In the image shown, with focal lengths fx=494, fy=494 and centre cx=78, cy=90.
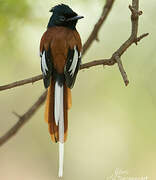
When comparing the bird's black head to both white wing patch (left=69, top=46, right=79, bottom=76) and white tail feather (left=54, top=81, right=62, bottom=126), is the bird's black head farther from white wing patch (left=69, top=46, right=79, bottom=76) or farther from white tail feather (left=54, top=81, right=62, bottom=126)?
white tail feather (left=54, top=81, right=62, bottom=126)

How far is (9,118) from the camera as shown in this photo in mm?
5227

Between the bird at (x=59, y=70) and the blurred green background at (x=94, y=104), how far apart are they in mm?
318

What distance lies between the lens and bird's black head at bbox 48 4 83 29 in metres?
3.04

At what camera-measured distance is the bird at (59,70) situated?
2.58 meters

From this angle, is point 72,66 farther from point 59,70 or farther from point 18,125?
point 18,125

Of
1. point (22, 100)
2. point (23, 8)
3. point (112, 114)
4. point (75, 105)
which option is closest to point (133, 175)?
point (112, 114)

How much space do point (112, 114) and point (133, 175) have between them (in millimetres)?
685

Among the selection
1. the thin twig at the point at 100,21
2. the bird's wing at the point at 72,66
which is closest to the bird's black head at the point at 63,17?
the thin twig at the point at 100,21

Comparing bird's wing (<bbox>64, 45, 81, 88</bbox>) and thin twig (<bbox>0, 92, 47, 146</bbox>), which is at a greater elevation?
bird's wing (<bbox>64, 45, 81, 88</bbox>)

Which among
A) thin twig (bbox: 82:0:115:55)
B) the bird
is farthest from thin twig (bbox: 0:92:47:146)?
thin twig (bbox: 82:0:115:55)

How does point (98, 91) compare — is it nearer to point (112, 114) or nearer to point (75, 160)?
point (112, 114)

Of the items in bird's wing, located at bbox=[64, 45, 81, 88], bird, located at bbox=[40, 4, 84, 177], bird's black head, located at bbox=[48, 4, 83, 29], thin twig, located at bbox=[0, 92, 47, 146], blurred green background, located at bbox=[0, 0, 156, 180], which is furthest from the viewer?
blurred green background, located at bbox=[0, 0, 156, 180]

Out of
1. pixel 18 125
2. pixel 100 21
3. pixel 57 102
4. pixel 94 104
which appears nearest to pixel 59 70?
pixel 57 102

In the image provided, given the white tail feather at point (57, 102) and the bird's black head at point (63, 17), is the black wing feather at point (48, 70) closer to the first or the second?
the white tail feather at point (57, 102)
